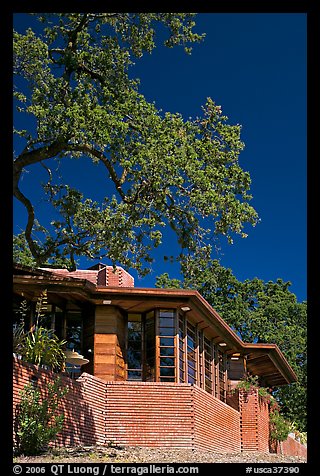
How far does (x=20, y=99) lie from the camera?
13852mm

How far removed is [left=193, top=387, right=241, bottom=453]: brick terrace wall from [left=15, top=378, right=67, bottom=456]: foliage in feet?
19.4

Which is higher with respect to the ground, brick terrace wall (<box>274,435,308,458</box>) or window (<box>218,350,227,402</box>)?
window (<box>218,350,227,402</box>)

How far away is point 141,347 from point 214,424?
3.15 m

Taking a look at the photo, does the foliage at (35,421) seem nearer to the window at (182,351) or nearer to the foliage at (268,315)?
the window at (182,351)

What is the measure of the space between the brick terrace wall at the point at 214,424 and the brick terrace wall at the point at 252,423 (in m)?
0.47

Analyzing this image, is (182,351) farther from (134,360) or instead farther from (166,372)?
(134,360)

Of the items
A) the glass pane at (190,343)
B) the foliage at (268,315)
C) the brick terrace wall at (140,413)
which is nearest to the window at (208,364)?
the glass pane at (190,343)

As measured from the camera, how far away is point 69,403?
14.7 meters

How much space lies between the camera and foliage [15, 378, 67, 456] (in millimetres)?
11430

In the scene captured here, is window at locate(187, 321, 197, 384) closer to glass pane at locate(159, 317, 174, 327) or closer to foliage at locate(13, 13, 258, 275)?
glass pane at locate(159, 317, 174, 327)

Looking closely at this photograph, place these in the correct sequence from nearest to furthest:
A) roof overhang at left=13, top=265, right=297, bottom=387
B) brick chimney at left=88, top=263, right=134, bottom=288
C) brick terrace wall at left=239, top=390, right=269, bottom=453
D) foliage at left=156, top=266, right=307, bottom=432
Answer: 1. roof overhang at left=13, top=265, right=297, bottom=387
2. brick chimney at left=88, top=263, right=134, bottom=288
3. brick terrace wall at left=239, top=390, right=269, bottom=453
4. foliage at left=156, top=266, right=307, bottom=432

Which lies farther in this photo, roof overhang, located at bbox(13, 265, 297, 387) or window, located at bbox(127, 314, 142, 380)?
window, located at bbox(127, 314, 142, 380)

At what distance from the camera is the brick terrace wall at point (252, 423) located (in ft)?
74.4

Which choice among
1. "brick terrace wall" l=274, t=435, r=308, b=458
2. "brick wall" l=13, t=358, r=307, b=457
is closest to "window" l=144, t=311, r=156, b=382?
"brick wall" l=13, t=358, r=307, b=457
